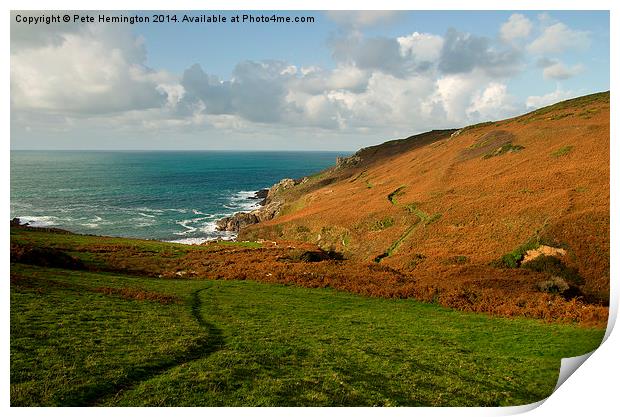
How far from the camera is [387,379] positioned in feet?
54.7

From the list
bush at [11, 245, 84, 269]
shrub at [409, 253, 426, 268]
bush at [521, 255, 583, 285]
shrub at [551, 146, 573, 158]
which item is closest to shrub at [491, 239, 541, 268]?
bush at [521, 255, 583, 285]

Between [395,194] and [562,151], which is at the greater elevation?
[562,151]

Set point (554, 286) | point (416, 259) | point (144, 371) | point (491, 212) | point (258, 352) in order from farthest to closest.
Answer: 1. point (491, 212)
2. point (416, 259)
3. point (554, 286)
4. point (258, 352)
5. point (144, 371)

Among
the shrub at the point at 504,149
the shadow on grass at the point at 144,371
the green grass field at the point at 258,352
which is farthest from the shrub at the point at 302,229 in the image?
the shadow on grass at the point at 144,371

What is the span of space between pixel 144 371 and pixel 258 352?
→ 5.16 meters

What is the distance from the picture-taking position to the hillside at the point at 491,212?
34.4 m

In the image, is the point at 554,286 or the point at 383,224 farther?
the point at 383,224

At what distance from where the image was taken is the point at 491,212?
4653 cm

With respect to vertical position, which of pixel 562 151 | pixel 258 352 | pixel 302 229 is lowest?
pixel 302 229

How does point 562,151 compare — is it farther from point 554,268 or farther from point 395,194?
point 554,268

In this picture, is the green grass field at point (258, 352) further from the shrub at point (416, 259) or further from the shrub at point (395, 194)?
the shrub at point (395, 194)

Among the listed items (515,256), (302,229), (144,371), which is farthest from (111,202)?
(515,256)

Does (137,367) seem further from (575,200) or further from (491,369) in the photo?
(575,200)

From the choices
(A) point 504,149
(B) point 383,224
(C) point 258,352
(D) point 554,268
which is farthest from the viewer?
(A) point 504,149
